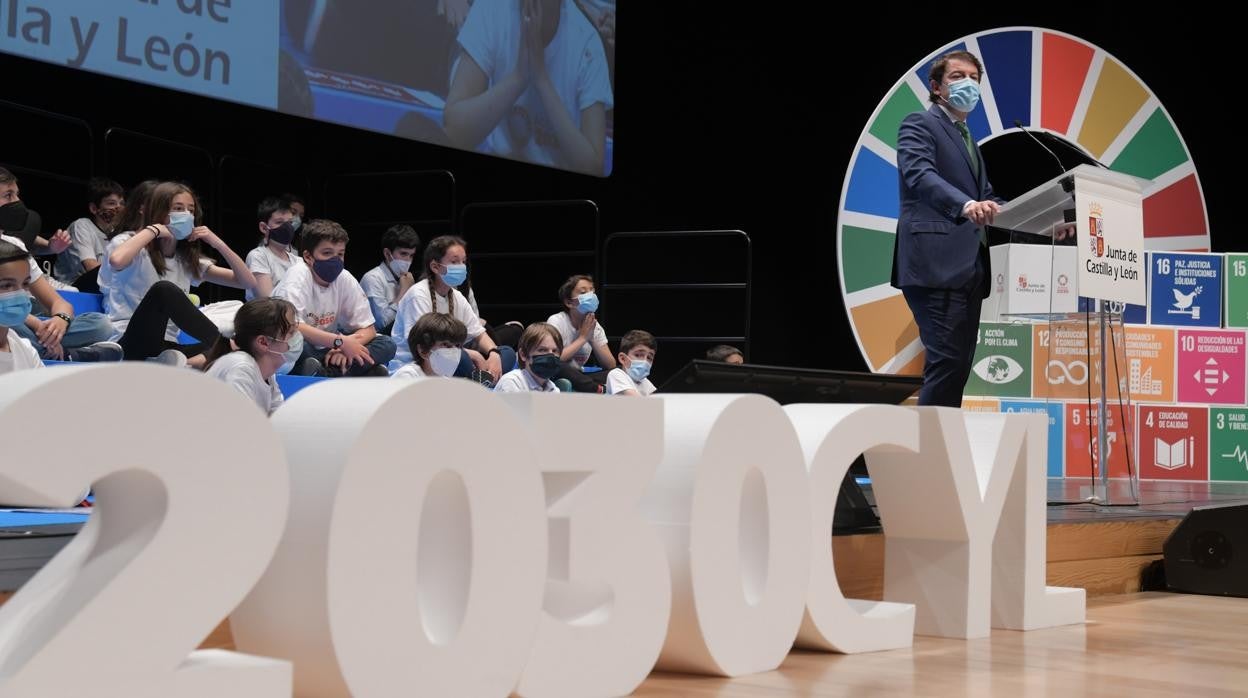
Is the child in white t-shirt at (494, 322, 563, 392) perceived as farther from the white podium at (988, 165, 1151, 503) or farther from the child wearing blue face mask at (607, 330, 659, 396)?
the white podium at (988, 165, 1151, 503)

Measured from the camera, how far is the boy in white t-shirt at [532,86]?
20.7 feet

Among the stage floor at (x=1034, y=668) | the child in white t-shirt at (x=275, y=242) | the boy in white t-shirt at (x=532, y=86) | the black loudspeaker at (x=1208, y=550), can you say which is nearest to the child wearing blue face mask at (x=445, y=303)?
the child in white t-shirt at (x=275, y=242)

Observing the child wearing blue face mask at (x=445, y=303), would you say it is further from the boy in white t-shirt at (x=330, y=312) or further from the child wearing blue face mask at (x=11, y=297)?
the child wearing blue face mask at (x=11, y=297)

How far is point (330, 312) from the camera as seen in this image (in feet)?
15.9

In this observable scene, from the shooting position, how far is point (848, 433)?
7.86 ft

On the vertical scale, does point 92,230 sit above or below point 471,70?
below

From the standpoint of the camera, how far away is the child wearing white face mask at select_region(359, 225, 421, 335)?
571cm

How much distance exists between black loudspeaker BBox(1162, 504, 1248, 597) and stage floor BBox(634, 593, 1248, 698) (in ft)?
1.88

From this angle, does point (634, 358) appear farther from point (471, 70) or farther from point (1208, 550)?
point (1208, 550)

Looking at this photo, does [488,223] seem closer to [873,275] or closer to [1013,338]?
[873,275]

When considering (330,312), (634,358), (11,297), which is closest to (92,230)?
(330,312)

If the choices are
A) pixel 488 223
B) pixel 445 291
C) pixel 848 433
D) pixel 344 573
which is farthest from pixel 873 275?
pixel 344 573

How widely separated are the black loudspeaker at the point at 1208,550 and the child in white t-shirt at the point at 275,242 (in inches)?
126

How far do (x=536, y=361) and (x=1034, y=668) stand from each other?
2.94m
